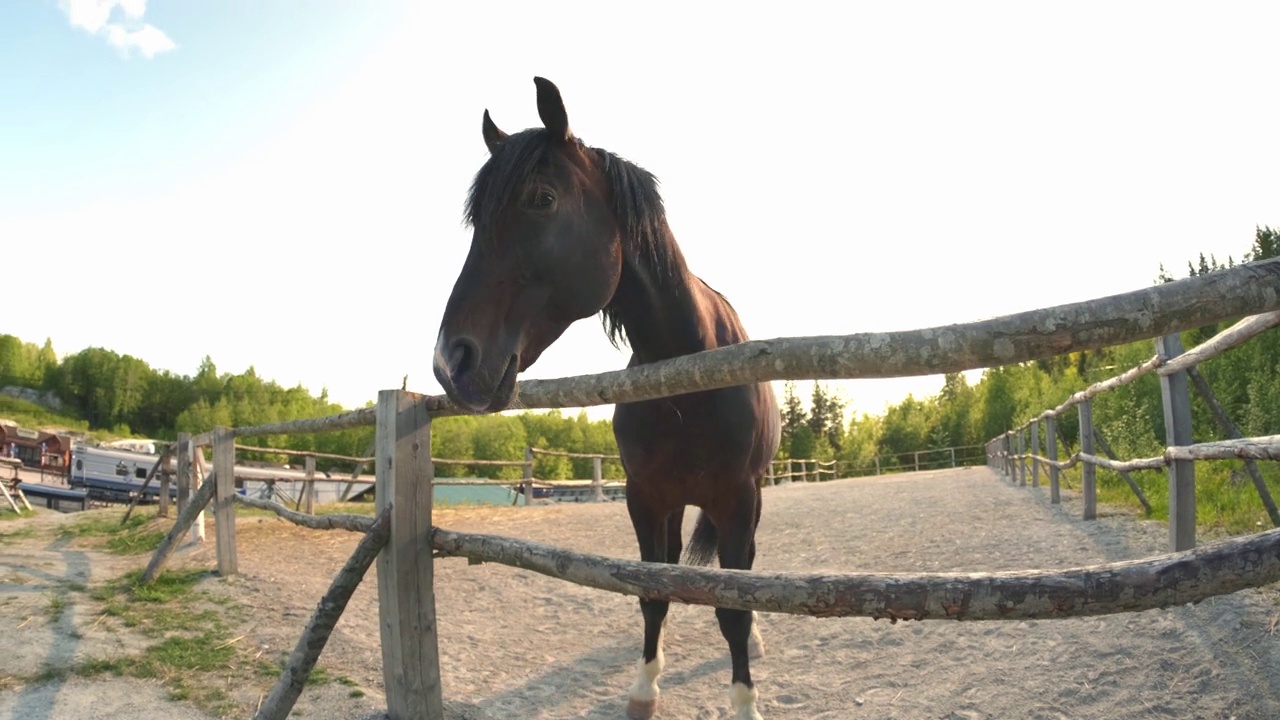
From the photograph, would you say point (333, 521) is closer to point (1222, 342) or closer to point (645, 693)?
point (645, 693)

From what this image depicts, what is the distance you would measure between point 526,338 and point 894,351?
103cm

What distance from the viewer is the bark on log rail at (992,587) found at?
0.99 meters

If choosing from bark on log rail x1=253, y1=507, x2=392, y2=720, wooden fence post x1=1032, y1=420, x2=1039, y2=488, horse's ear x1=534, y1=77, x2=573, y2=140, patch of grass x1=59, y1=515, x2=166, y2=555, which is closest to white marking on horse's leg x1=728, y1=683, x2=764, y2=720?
bark on log rail x1=253, y1=507, x2=392, y2=720

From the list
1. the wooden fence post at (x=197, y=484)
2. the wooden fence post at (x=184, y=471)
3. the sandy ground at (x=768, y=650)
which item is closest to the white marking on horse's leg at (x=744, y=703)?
the sandy ground at (x=768, y=650)

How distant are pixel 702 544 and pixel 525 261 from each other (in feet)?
8.33

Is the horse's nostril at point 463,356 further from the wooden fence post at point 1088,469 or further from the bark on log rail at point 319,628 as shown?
the wooden fence post at point 1088,469

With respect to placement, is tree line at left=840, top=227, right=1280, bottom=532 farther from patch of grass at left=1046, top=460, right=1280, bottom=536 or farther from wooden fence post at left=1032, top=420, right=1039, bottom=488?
wooden fence post at left=1032, top=420, right=1039, bottom=488

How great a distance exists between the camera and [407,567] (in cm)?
229

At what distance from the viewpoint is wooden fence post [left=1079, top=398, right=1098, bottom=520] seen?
592cm

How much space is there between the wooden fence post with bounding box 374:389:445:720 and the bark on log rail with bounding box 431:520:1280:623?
104 cm

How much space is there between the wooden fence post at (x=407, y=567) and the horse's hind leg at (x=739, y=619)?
3.58ft

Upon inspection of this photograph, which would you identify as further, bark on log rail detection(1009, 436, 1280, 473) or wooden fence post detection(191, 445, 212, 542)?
wooden fence post detection(191, 445, 212, 542)

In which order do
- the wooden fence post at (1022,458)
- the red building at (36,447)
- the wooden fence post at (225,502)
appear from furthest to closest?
the red building at (36,447) < the wooden fence post at (1022,458) < the wooden fence post at (225,502)

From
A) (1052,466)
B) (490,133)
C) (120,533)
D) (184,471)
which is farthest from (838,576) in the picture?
(120,533)
